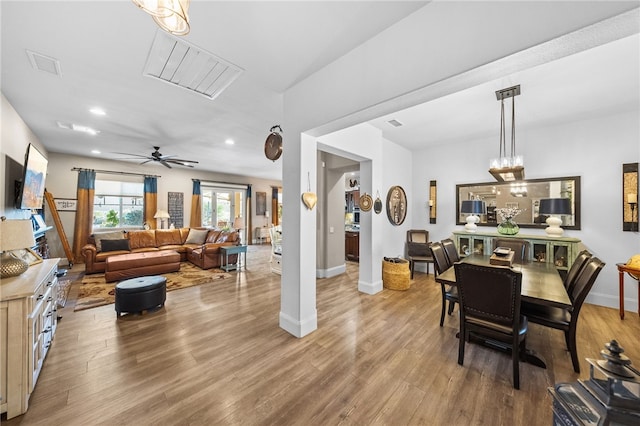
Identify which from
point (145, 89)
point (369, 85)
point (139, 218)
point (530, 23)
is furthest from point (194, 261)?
point (530, 23)

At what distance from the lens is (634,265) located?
112 inches

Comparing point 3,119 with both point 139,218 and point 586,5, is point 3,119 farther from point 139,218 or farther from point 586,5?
point 586,5

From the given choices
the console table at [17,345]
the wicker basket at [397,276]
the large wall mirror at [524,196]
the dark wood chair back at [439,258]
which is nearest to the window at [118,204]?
the console table at [17,345]

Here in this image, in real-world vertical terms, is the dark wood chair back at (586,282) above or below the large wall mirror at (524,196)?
below

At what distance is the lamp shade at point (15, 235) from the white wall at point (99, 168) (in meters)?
5.53

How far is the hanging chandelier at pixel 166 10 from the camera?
0.97m

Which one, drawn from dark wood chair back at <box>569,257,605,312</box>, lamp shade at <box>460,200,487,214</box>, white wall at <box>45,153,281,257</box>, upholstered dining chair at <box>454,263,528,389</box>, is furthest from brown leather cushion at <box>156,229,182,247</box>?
dark wood chair back at <box>569,257,605,312</box>

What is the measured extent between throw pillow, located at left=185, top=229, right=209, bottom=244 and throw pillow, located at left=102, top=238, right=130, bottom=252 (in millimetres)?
1407

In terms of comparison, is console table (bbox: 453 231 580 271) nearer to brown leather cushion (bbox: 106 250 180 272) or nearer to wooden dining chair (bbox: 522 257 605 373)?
wooden dining chair (bbox: 522 257 605 373)

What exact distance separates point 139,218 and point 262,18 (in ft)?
25.1

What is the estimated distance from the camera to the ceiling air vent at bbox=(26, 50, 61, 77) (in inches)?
85.0

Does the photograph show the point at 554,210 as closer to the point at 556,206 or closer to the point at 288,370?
the point at 556,206

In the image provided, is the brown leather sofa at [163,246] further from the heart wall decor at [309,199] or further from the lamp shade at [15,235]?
the heart wall decor at [309,199]

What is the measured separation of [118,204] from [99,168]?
42.8 inches
